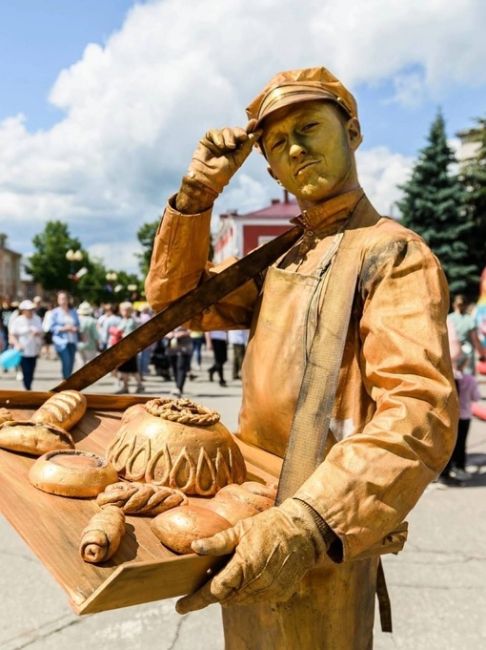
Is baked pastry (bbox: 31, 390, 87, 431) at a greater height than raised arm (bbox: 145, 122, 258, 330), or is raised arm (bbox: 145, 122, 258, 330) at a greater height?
raised arm (bbox: 145, 122, 258, 330)

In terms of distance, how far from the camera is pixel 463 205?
22500mm

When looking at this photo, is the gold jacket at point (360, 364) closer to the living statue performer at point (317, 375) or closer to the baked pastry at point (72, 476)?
the living statue performer at point (317, 375)

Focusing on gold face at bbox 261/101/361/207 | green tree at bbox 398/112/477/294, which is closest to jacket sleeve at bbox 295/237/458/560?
gold face at bbox 261/101/361/207

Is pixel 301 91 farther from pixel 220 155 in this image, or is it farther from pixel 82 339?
pixel 82 339

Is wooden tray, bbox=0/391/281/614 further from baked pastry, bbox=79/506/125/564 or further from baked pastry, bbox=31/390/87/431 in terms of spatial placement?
baked pastry, bbox=31/390/87/431

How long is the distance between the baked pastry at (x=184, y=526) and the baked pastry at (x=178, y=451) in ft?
0.71

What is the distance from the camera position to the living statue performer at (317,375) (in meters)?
1.15

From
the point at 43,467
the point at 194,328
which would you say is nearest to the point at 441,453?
the point at 43,467

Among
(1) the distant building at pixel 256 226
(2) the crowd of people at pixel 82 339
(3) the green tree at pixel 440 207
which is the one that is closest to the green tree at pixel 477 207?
(3) the green tree at pixel 440 207

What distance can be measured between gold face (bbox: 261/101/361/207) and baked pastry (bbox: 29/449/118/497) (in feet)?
2.66

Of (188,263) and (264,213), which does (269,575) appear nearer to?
(188,263)

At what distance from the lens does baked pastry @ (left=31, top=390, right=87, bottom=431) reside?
1720mm

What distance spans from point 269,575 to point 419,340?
55 cm

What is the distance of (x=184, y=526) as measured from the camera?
111cm
